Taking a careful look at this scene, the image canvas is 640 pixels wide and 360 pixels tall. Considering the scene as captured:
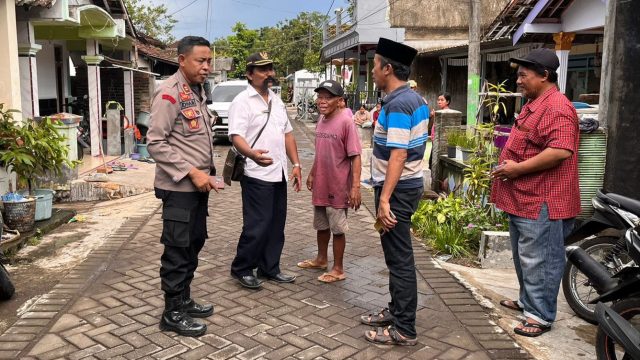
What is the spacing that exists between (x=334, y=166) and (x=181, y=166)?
158 cm

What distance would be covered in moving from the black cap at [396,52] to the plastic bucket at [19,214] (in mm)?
4487

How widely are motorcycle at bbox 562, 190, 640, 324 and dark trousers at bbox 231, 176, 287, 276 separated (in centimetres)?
223

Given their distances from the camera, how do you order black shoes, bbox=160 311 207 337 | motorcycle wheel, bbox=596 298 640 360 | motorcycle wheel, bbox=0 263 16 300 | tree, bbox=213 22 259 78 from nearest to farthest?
1. motorcycle wheel, bbox=596 298 640 360
2. black shoes, bbox=160 311 207 337
3. motorcycle wheel, bbox=0 263 16 300
4. tree, bbox=213 22 259 78

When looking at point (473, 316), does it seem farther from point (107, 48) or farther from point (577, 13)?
point (107, 48)

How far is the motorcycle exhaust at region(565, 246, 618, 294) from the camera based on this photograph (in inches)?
138

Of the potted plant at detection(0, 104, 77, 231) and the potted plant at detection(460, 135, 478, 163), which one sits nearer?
the potted plant at detection(0, 104, 77, 231)

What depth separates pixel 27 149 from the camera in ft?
21.0

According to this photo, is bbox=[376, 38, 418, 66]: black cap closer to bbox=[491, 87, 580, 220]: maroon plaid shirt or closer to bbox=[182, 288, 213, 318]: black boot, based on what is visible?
bbox=[491, 87, 580, 220]: maroon plaid shirt

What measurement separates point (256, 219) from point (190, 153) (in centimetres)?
101

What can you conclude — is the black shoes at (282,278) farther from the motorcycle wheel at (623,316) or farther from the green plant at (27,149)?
the green plant at (27,149)

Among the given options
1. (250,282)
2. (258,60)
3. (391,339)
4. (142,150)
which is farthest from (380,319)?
(142,150)

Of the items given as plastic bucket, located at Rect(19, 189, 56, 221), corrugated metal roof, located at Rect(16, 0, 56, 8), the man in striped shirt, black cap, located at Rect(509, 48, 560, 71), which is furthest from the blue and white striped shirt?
corrugated metal roof, located at Rect(16, 0, 56, 8)

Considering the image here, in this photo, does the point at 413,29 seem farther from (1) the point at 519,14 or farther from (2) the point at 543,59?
(2) the point at 543,59

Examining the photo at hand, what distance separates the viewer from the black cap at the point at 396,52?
3.61 m
